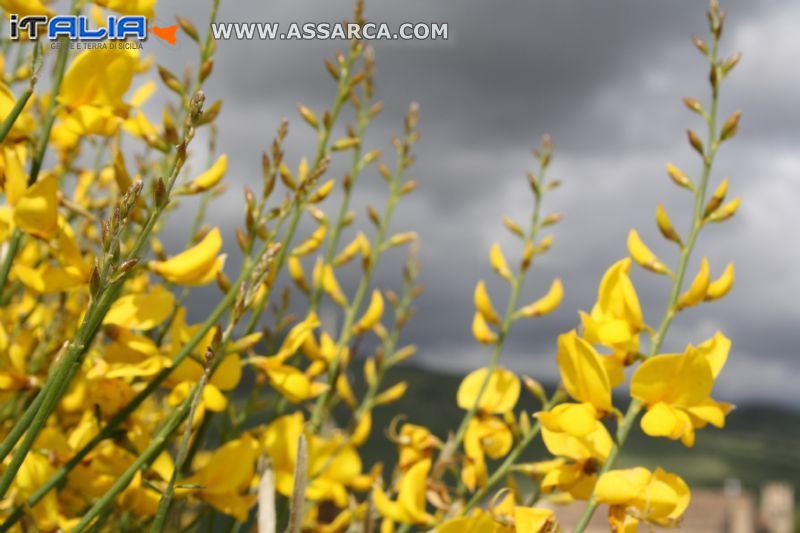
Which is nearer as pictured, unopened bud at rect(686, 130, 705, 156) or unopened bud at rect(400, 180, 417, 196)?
unopened bud at rect(686, 130, 705, 156)

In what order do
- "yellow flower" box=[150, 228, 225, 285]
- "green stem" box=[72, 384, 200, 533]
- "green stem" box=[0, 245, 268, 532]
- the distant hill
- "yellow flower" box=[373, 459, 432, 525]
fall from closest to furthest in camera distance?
"green stem" box=[72, 384, 200, 533] < "green stem" box=[0, 245, 268, 532] < "yellow flower" box=[150, 228, 225, 285] < "yellow flower" box=[373, 459, 432, 525] < the distant hill

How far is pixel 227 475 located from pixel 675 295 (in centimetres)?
62

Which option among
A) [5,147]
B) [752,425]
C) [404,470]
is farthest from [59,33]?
[752,425]

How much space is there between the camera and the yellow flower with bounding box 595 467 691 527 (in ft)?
3.09

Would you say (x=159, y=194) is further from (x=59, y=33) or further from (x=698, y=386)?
(x=698, y=386)

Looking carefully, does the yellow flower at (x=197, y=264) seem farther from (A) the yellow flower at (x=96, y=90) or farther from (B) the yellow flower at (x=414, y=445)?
(B) the yellow flower at (x=414, y=445)

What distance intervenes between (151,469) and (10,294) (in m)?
0.68

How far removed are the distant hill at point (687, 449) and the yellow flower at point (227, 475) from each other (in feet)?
227

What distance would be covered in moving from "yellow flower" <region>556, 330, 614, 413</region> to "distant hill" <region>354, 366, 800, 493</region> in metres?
69.5

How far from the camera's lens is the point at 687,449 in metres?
80.2

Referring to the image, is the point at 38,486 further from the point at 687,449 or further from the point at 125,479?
the point at 687,449

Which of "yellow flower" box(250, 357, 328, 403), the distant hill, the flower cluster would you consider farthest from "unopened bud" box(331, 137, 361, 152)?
the distant hill

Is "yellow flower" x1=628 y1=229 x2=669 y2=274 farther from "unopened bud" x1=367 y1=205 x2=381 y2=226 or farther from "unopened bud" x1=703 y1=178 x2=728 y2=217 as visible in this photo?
"unopened bud" x1=367 y1=205 x2=381 y2=226

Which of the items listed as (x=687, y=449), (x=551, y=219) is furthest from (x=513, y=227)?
(x=687, y=449)
